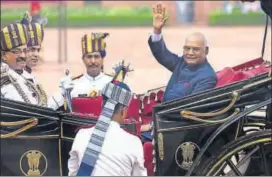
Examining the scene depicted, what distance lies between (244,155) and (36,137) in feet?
3.87

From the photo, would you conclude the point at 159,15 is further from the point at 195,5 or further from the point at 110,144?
the point at 195,5

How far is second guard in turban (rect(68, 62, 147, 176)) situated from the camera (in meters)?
3.65

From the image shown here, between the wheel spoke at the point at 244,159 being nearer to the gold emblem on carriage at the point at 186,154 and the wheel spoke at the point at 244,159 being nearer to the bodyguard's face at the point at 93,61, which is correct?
the gold emblem on carriage at the point at 186,154

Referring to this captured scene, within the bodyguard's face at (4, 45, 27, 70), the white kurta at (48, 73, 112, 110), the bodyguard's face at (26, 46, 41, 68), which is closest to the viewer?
the bodyguard's face at (4, 45, 27, 70)

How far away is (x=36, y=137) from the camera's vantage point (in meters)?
4.15

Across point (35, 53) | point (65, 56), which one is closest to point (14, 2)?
point (65, 56)

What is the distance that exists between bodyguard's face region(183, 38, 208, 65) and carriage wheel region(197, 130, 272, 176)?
25.3 inches

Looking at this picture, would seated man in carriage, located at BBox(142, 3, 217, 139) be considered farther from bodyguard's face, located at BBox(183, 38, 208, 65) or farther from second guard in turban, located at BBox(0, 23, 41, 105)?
second guard in turban, located at BBox(0, 23, 41, 105)

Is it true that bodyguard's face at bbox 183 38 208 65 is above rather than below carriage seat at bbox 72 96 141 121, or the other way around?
above

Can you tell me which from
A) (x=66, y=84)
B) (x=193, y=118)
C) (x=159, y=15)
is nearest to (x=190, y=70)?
(x=159, y=15)

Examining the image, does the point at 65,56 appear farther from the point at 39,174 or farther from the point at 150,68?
the point at 39,174

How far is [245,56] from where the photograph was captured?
691 inches

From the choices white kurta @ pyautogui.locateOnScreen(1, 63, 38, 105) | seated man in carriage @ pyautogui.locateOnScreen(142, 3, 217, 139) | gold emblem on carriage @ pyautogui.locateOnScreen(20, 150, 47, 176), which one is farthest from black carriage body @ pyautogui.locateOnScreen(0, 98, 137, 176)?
seated man in carriage @ pyautogui.locateOnScreen(142, 3, 217, 139)

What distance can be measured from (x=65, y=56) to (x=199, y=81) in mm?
12607
